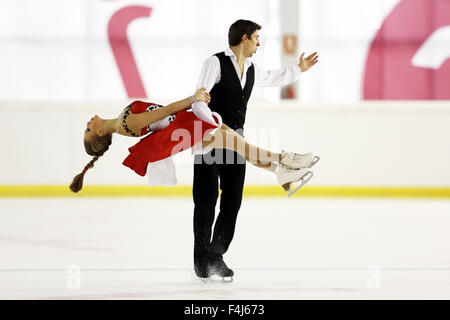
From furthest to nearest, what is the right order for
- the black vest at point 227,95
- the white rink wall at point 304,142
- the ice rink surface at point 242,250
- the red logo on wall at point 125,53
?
1. the red logo on wall at point 125,53
2. the white rink wall at point 304,142
3. the ice rink surface at point 242,250
4. the black vest at point 227,95

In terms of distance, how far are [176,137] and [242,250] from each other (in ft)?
6.83

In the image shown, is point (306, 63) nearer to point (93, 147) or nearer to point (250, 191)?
point (93, 147)

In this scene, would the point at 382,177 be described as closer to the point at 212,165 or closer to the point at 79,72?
the point at 79,72

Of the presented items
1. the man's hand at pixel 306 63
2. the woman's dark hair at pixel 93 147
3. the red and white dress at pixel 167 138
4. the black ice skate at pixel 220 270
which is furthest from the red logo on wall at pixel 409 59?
the woman's dark hair at pixel 93 147

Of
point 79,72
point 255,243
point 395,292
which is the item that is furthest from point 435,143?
point 395,292

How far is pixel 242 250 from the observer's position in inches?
206

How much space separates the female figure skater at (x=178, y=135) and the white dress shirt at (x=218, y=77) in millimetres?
12

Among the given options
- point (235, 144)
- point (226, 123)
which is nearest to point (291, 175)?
point (235, 144)

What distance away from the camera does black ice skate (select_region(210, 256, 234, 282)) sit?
154 inches

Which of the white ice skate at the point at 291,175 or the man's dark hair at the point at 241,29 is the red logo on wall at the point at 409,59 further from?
the white ice skate at the point at 291,175

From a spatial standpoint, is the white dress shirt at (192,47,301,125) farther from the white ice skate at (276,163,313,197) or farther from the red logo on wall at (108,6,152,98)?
the red logo on wall at (108,6,152,98)

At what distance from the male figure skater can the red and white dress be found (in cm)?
24

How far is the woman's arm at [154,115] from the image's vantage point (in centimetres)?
331

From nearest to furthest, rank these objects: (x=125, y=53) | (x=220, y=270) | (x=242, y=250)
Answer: (x=220, y=270), (x=242, y=250), (x=125, y=53)
